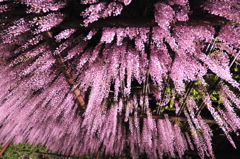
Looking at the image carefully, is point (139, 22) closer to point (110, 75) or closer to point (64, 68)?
point (110, 75)

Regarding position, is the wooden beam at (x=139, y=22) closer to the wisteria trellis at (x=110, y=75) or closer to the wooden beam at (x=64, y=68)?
the wisteria trellis at (x=110, y=75)

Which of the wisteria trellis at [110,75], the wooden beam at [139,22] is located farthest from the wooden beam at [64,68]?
the wooden beam at [139,22]

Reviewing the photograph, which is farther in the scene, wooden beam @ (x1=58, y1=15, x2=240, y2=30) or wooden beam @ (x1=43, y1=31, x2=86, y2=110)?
wooden beam @ (x1=43, y1=31, x2=86, y2=110)

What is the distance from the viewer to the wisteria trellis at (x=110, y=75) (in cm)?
123

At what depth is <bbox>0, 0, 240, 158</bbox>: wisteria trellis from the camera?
123 centimetres

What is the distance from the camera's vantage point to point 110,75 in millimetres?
1700

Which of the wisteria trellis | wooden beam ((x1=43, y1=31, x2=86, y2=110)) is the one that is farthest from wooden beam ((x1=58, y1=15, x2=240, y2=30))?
wooden beam ((x1=43, y1=31, x2=86, y2=110))

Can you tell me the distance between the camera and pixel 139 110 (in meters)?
2.49

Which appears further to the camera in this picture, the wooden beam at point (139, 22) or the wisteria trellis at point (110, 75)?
the wisteria trellis at point (110, 75)

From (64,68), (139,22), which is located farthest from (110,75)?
(139,22)

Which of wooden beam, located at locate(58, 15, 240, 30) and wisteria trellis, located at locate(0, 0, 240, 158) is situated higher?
wooden beam, located at locate(58, 15, 240, 30)

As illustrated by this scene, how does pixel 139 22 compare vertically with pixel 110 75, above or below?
above

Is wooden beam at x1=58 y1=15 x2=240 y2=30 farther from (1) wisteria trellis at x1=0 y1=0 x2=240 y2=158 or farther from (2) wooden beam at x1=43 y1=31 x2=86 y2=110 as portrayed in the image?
(2) wooden beam at x1=43 y1=31 x2=86 y2=110

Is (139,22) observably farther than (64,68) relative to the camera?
No
